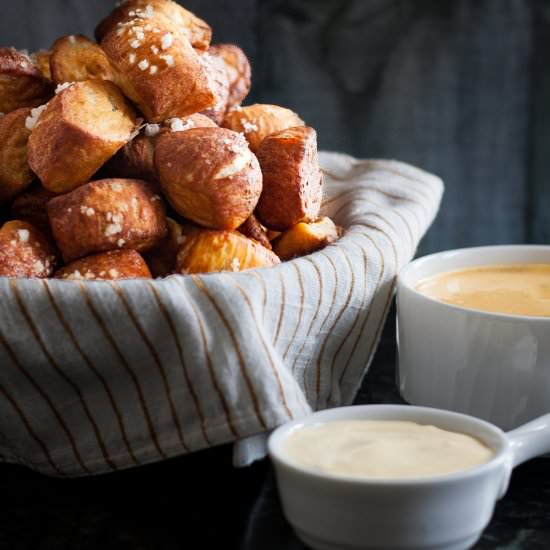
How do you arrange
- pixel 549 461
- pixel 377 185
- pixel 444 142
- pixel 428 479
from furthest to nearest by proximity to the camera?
pixel 444 142, pixel 377 185, pixel 549 461, pixel 428 479

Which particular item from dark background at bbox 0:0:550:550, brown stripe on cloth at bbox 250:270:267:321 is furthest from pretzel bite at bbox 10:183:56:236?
dark background at bbox 0:0:550:550

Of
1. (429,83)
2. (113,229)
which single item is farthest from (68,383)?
(429,83)

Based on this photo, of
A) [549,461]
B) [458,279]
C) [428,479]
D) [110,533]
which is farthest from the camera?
[458,279]

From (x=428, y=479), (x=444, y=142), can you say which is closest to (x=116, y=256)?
(x=428, y=479)

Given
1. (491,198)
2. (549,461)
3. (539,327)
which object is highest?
(539,327)

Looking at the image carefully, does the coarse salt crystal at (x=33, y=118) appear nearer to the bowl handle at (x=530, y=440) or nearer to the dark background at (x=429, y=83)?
the bowl handle at (x=530, y=440)

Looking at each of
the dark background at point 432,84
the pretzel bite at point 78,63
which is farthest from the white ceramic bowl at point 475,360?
the dark background at point 432,84

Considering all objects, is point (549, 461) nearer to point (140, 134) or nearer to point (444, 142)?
point (140, 134)
